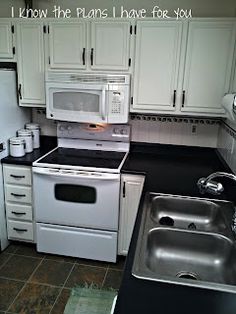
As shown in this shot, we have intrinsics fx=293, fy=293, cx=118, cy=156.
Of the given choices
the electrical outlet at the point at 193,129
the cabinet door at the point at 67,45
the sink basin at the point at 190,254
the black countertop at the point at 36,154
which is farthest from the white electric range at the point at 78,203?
the sink basin at the point at 190,254

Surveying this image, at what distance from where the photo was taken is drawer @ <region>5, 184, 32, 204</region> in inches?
104

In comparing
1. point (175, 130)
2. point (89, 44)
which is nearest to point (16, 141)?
point (89, 44)

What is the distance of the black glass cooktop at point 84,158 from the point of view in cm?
247

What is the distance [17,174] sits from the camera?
2600 mm

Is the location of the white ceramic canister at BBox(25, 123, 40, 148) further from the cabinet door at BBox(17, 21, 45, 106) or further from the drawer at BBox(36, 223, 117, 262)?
the drawer at BBox(36, 223, 117, 262)

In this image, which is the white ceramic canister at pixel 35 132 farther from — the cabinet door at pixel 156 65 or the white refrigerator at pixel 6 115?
the cabinet door at pixel 156 65

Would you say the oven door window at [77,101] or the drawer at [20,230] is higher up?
the oven door window at [77,101]

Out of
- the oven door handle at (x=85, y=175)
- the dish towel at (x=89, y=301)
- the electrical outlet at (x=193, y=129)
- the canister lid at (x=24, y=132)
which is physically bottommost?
the dish towel at (x=89, y=301)

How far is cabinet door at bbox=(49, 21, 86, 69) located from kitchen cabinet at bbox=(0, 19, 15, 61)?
1.18ft

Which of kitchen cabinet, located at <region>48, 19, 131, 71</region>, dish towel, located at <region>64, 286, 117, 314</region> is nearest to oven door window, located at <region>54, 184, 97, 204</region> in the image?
dish towel, located at <region>64, 286, 117, 314</region>

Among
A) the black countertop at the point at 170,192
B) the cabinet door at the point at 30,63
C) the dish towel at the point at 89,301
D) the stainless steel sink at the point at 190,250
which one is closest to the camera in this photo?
the black countertop at the point at 170,192

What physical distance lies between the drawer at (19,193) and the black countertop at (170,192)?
0.92 m

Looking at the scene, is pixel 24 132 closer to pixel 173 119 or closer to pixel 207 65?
pixel 173 119

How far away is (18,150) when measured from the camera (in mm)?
2637
